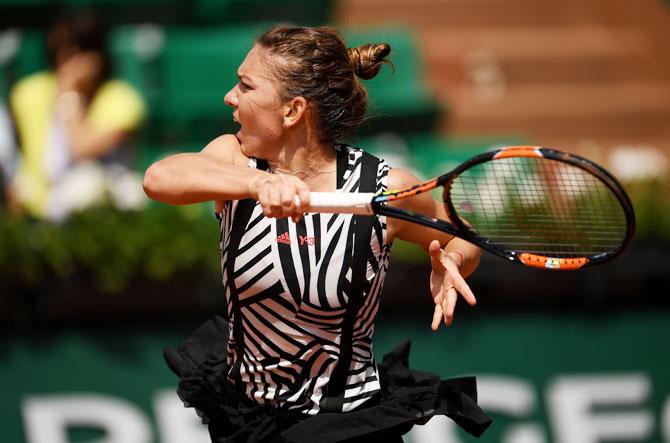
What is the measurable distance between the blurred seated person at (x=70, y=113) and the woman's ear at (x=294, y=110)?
315 cm

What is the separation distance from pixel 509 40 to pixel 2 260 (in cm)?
460

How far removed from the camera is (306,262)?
2.92 meters

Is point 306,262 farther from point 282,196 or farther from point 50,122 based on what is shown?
point 50,122

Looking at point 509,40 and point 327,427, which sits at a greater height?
point 509,40

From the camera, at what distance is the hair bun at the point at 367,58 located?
3039 millimetres

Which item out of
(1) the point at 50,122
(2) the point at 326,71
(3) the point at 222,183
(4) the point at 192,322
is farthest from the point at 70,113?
(3) the point at 222,183

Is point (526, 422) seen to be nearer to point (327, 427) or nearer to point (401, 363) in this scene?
point (401, 363)

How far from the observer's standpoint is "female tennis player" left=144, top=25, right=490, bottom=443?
9.55 feet

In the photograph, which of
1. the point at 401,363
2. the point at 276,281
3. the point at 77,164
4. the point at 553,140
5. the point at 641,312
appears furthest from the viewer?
the point at 553,140

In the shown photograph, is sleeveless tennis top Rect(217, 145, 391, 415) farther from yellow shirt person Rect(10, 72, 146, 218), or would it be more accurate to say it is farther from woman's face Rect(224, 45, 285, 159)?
yellow shirt person Rect(10, 72, 146, 218)

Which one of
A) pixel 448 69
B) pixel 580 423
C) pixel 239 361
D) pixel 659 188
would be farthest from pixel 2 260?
pixel 448 69

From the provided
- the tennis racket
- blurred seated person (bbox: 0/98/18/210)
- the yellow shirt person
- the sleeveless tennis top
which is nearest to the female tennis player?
the sleeveless tennis top

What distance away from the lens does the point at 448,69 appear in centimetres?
824

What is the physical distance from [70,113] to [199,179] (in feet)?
11.8
